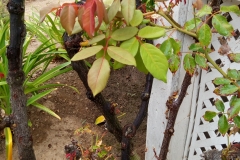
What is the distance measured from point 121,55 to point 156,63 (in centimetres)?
10

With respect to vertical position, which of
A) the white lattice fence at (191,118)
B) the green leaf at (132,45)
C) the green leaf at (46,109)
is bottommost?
the green leaf at (46,109)

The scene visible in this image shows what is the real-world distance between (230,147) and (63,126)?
1339 mm

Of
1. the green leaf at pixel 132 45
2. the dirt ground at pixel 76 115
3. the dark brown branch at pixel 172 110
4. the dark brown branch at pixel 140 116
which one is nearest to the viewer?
the green leaf at pixel 132 45

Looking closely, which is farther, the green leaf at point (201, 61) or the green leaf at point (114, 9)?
the green leaf at point (201, 61)

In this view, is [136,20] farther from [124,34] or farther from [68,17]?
[68,17]

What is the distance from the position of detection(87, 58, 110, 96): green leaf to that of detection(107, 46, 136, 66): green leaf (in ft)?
0.09

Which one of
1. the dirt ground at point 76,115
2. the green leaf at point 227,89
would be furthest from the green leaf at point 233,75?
the dirt ground at point 76,115

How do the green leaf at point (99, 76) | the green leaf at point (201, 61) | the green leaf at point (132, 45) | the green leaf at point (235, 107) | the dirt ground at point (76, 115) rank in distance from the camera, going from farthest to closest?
1. the dirt ground at point (76, 115)
2. the green leaf at point (201, 61)
3. the green leaf at point (235, 107)
4. the green leaf at point (132, 45)
5. the green leaf at point (99, 76)

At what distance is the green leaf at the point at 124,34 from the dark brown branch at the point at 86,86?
33 cm

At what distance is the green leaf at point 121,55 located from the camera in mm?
767

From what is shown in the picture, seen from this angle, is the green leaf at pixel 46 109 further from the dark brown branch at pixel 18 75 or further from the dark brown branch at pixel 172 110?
the dark brown branch at pixel 172 110

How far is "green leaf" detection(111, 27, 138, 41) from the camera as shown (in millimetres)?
860

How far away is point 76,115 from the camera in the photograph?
242 cm

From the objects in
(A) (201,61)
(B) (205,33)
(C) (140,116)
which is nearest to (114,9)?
(B) (205,33)
